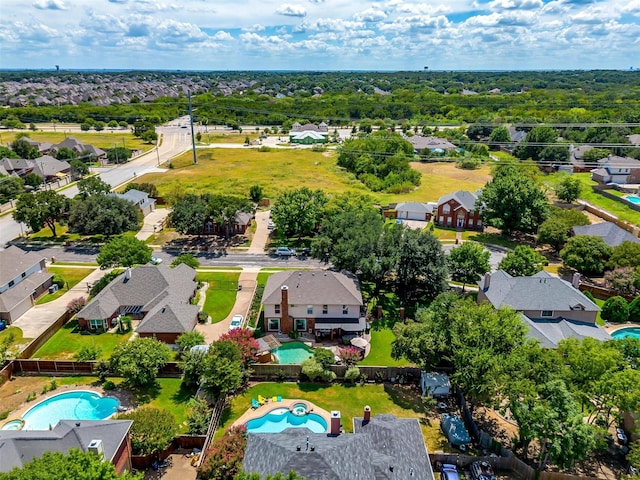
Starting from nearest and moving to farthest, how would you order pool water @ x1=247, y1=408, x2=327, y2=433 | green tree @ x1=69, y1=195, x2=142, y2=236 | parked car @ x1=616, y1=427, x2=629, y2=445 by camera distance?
parked car @ x1=616, y1=427, x2=629, y2=445 → pool water @ x1=247, y1=408, x2=327, y2=433 → green tree @ x1=69, y1=195, x2=142, y2=236

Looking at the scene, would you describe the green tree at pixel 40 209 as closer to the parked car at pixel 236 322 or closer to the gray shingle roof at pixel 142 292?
the gray shingle roof at pixel 142 292

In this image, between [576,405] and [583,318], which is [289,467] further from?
[583,318]

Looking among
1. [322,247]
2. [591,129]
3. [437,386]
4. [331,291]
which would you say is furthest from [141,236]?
[591,129]

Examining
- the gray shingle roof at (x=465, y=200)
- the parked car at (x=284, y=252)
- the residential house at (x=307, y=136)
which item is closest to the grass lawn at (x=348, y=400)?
the parked car at (x=284, y=252)

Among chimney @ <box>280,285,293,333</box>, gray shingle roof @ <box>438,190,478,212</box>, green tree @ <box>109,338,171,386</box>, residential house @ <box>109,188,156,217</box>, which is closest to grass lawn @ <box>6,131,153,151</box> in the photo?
residential house @ <box>109,188,156,217</box>

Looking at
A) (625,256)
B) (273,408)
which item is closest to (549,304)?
(625,256)

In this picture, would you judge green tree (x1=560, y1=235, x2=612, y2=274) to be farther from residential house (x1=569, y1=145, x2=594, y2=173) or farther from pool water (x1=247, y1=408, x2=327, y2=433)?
residential house (x1=569, y1=145, x2=594, y2=173)
